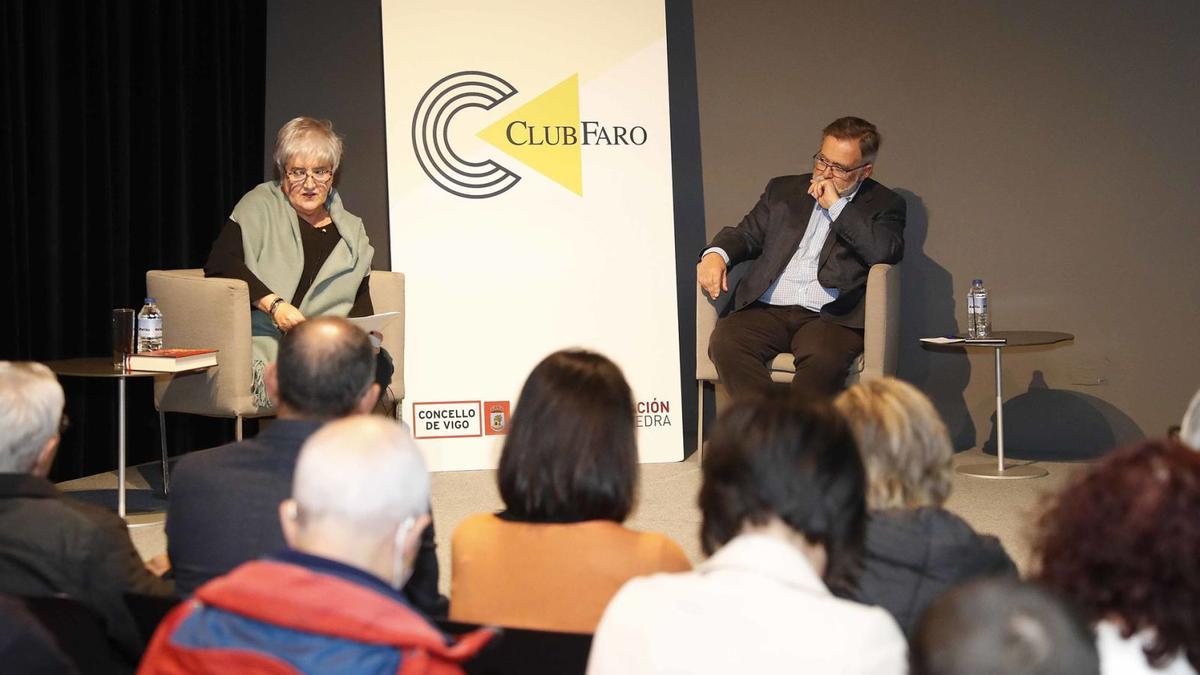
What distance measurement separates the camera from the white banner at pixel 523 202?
5.58 metres

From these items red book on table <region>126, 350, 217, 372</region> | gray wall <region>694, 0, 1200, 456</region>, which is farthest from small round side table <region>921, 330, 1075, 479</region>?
red book on table <region>126, 350, 217, 372</region>

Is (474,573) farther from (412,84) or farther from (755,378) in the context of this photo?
(412,84)

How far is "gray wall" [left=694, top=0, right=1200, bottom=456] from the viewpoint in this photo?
555 cm

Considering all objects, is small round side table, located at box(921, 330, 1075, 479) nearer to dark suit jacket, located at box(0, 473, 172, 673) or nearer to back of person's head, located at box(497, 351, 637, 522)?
back of person's head, located at box(497, 351, 637, 522)

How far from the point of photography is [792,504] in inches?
57.7

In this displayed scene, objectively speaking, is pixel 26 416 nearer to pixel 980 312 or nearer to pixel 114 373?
pixel 114 373

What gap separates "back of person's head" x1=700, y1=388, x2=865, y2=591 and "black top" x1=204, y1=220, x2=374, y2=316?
11.4ft

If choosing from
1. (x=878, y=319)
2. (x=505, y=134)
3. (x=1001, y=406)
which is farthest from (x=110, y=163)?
(x=1001, y=406)

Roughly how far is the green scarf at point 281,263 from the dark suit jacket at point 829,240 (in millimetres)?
1607

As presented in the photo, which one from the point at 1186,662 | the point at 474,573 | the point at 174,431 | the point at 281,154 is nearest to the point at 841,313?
the point at 281,154

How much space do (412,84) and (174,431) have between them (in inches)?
79.4

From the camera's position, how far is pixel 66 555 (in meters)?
1.86

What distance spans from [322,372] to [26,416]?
0.51 m

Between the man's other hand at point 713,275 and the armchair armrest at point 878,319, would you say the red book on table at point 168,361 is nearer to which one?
the man's other hand at point 713,275
